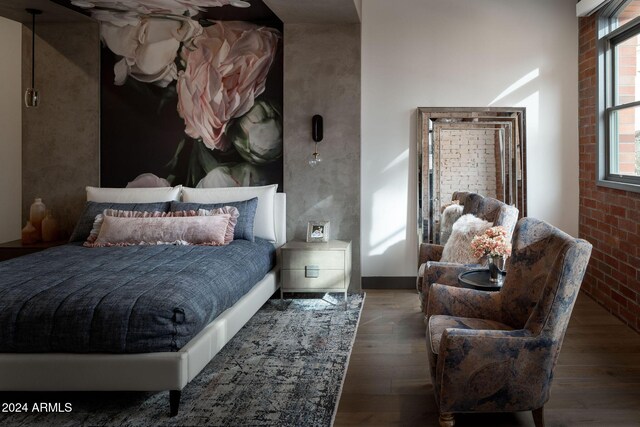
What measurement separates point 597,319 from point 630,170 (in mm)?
1237

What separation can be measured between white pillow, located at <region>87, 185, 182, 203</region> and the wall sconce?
4.24 ft

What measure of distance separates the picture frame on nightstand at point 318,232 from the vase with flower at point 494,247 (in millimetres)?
2149

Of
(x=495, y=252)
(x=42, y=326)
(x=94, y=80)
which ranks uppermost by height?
Result: (x=94, y=80)

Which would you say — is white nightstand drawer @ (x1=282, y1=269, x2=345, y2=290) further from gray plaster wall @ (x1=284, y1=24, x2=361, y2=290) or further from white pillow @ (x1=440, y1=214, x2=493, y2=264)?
white pillow @ (x1=440, y1=214, x2=493, y2=264)

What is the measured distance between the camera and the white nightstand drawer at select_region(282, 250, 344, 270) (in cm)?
571

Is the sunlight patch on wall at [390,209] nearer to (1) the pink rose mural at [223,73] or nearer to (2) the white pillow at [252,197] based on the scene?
(2) the white pillow at [252,197]

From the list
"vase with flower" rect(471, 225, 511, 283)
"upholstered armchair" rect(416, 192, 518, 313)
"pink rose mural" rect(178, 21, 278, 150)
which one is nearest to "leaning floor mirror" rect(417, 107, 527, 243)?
"upholstered armchair" rect(416, 192, 518, 313)

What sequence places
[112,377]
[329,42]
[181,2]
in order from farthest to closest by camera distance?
[329,42], [181,2], [112,377]

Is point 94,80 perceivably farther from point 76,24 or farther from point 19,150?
point 19,150

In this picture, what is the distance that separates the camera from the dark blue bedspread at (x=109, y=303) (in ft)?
10.7

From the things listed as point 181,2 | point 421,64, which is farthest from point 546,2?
point 181,2

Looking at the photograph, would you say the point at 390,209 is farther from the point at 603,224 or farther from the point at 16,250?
the point at 16,250

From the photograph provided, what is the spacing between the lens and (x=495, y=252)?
4008mm

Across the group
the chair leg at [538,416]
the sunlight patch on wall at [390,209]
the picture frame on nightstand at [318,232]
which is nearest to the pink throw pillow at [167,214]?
the picture frame on nightstand at [318,232]
